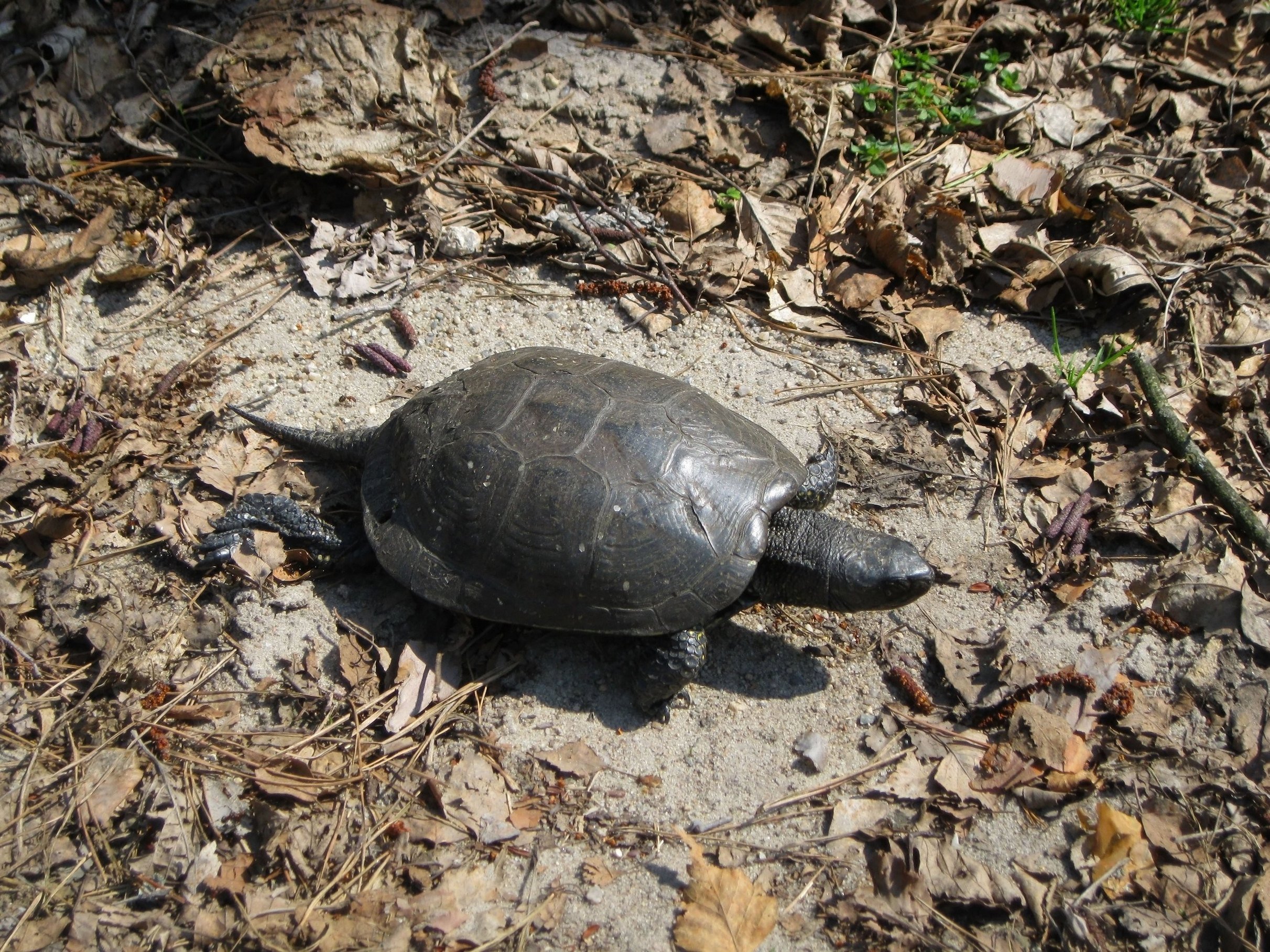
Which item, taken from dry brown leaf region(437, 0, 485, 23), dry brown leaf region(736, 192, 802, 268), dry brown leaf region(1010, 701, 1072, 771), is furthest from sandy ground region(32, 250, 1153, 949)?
dry brown leaf region(437, 0, 485, 23)

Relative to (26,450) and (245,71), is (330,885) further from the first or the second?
(245,71)

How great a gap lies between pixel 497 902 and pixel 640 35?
5.20 meters

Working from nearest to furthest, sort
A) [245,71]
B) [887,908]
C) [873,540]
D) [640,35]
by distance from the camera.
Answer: [887,908] → [873,540] → [245,71] → [640,35]

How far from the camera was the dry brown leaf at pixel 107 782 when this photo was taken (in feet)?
9.12

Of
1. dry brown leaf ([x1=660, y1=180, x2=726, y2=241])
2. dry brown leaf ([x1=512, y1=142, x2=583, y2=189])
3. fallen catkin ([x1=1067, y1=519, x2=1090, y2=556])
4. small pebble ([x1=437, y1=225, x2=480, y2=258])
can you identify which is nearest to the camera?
fallen catkin ([x1=1067, y1=519, x2=1090, y2=556])

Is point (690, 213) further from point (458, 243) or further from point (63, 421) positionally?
point (63, 421)

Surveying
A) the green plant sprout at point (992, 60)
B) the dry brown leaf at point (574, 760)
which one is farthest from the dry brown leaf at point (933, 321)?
the dry brown leaf at point (574, 760)

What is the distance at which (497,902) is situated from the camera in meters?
2.62

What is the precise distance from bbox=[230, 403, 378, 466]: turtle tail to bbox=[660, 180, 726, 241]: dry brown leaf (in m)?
2.15

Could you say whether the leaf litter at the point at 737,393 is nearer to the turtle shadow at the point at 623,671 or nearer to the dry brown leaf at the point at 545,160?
the dry brown leaf at the point at 545,160

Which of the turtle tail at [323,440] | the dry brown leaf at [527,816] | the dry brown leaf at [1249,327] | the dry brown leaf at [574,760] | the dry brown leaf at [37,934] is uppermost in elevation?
the dry brown leaf at [1249,327]

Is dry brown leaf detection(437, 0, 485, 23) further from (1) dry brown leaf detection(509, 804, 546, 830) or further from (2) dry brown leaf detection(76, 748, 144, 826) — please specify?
(1) dry brown leaf detection(509, 804, 546, 830)

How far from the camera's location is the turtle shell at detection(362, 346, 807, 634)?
2.90 meters

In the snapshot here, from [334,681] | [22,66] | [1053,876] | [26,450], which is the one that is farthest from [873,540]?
[22,66]
